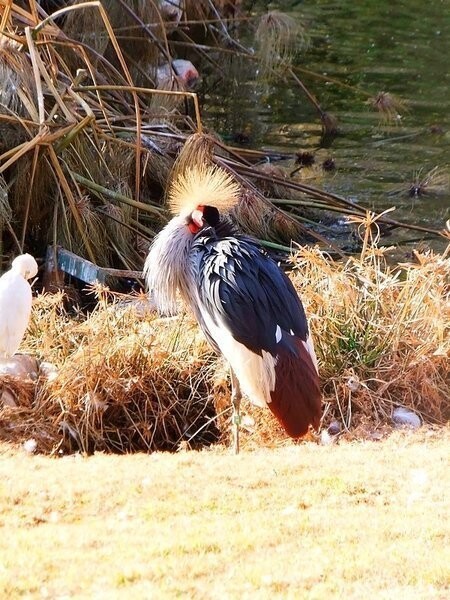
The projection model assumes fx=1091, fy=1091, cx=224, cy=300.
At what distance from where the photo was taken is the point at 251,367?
5.55 meters

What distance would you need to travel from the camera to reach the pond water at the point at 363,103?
42.3 feet

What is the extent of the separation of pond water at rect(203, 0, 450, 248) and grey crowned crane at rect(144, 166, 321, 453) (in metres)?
5.41

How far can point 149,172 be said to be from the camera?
397 inches

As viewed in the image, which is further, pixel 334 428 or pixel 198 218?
pixel 334 428

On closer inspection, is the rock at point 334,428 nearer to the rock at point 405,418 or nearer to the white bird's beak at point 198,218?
the rock at point 405,418

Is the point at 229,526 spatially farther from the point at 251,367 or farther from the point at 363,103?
the point at 363,103

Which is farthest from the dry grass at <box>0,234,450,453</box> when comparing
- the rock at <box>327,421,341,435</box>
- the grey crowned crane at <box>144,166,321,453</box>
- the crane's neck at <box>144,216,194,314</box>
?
the grey crowned crane at <box>144,166,321,453</box>

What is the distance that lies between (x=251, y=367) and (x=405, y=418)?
1.32 m

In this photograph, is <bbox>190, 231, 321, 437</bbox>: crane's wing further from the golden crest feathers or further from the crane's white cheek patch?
the golden crest feathers

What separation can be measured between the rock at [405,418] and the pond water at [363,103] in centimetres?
488

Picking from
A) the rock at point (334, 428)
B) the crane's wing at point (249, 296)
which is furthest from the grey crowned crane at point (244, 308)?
the rock at point (334, 428)

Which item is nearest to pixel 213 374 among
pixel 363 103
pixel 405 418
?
pixel 405 418

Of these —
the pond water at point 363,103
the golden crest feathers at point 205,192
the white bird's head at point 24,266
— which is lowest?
the pond water at point 363,103

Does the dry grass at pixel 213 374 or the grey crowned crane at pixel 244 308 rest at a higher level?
the grey crowned crane at pixel 244 308
